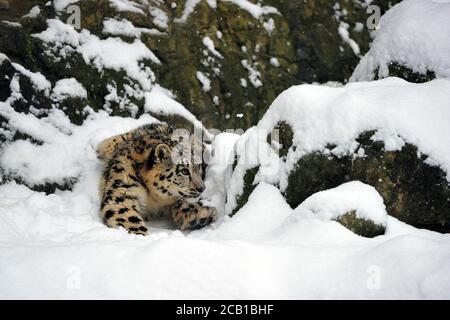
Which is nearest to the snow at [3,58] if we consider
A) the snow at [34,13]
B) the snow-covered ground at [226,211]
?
the snow-covered ground at [226,211]

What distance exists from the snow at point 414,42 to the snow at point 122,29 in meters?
3.59

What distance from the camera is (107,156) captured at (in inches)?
255

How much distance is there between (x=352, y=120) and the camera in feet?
16.1

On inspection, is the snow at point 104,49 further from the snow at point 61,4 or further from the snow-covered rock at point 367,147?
the snow-covered rock at point 367,147

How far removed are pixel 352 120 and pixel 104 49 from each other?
4.25m

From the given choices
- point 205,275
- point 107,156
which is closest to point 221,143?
point 107,156

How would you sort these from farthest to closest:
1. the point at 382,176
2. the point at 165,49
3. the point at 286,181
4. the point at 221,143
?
the point at 165,49, the point at 221,143, the point at 286,181, the point at 382,176

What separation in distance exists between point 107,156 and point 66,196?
85 centimetres

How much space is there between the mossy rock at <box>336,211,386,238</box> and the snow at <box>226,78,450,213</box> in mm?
829

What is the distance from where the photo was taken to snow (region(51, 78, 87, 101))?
666cm

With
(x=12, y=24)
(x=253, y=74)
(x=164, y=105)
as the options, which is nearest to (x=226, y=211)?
(x=164, y=105)

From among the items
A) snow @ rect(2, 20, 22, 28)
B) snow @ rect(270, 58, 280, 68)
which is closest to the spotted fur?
snow @ rect(2, 20, 22, 28)

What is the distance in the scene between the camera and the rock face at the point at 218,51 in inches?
270
